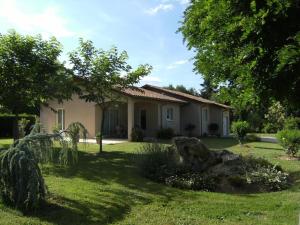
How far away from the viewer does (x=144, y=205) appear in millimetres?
9094

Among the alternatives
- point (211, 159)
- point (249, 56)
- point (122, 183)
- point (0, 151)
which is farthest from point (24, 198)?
point (211, 159)

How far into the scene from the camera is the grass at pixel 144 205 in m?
7.91

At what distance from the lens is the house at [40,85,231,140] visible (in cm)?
2994

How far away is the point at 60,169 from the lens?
1373 cm

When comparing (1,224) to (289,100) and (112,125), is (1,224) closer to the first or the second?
(289,100)

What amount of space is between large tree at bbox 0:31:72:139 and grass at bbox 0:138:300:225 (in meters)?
6.67

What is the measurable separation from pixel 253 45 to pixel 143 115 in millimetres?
28992

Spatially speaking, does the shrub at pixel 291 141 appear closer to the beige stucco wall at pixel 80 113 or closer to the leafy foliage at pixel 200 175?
the leafy foliage at pixel 200 175

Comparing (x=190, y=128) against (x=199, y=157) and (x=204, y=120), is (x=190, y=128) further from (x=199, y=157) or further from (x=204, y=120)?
(x=199, y=157)

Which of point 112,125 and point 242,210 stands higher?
point 112,125

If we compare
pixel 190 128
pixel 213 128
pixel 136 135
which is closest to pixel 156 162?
pixel 136 135

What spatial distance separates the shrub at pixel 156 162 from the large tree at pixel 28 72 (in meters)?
6.65

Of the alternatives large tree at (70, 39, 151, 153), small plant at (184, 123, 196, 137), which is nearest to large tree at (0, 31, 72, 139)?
large tree at (70, 39, 151, 153)

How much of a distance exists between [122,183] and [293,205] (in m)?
4.38
